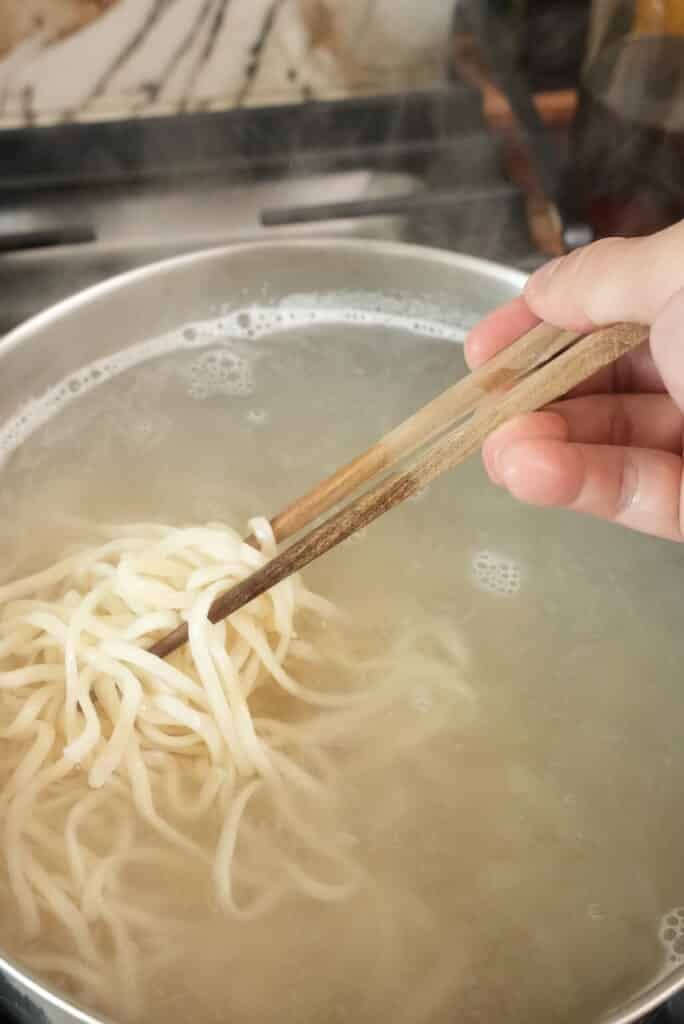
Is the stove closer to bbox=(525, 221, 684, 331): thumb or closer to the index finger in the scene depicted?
the index finger

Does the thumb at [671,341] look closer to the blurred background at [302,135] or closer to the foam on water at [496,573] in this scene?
the foam on water at [496,573]

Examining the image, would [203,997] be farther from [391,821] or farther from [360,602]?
[360,602]

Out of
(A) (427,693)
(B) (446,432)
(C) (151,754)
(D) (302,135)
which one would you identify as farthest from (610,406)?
(D) (302,135)

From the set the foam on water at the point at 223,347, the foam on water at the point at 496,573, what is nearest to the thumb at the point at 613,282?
the foam on water at the point at 496,573

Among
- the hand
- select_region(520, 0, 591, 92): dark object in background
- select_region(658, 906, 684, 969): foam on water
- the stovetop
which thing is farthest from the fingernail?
select_region(520, 0, 591, 92): dark object in background

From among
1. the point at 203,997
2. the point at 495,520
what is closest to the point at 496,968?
the point at 203,997

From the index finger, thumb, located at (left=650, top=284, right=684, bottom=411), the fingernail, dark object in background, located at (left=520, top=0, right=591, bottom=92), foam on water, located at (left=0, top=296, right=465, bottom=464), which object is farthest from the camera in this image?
dark object in background, located at (left=520, top=0, right=591, bottom=92)
